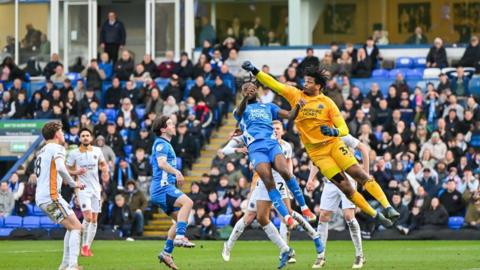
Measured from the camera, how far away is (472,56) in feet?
127

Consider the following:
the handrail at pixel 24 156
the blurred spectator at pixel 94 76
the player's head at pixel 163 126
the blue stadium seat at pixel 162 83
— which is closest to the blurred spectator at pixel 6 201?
the handrail at pixel 24 156

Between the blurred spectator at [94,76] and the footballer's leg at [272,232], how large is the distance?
2189 cm

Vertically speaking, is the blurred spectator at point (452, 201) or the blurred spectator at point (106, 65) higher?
the blurred spectator at point (106, 65)

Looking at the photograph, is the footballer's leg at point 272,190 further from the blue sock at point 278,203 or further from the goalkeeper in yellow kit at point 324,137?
the goalkeeper in yellow kit at point 324,137

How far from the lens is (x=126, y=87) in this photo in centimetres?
4028

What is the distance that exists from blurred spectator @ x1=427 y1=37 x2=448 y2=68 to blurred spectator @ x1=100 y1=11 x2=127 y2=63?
10.9 m

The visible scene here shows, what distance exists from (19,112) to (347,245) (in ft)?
52.7

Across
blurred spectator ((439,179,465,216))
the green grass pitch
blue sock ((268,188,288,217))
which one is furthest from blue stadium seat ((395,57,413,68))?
blue sock ((268,188,288,217))

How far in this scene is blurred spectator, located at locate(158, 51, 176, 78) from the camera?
41562mm

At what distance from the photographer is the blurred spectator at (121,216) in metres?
34.4

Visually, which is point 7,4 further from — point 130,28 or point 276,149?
point 276,149

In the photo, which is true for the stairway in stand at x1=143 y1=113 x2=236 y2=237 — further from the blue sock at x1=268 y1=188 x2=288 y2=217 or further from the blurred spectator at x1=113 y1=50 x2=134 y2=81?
the blue sock at x1=268 y1=188 x2=288 y2=217

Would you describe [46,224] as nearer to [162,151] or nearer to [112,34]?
[112,34]

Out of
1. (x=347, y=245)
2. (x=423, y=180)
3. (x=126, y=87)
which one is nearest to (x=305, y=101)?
(x=347, y=245)
